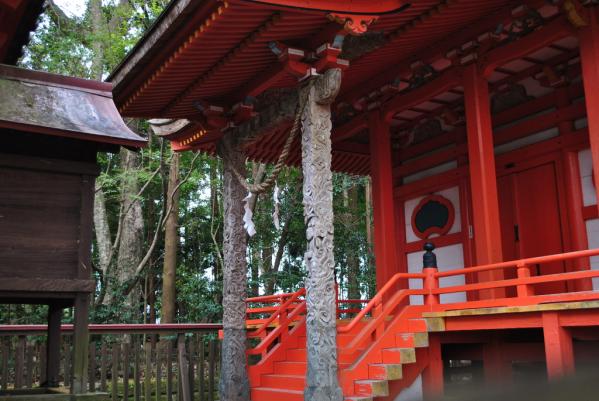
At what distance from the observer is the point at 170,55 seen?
7602mm

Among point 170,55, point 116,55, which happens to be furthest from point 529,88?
point 116,55

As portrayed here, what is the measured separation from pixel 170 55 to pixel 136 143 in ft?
8.28

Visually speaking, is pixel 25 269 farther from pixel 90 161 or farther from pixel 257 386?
pixel 257 386

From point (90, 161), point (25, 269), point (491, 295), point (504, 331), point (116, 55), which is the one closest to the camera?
point (25, 269)

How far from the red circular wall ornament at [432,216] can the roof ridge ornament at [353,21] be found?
4.64 metres

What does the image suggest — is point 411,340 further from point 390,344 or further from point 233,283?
point 233,283

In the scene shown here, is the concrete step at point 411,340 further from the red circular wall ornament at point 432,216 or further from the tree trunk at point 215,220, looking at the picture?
the tree trunk at point 215,220

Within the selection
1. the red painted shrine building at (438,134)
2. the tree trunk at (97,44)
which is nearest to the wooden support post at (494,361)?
the red painted shrine building at (438,134)

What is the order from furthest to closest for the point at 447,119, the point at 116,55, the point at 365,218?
1. the point at 365,218
2. the point at 116,55
3. the point at 447,119

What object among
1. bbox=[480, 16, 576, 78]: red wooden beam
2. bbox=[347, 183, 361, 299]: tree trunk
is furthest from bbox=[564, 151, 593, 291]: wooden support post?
bbox=[347, 183, 361, 299]: tree trunk

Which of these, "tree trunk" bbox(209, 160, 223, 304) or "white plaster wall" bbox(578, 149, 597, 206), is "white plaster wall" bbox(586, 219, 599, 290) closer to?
"white plaster wall" bbox(578, 149, 597, 206)

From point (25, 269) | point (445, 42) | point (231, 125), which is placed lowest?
point (25, 269)

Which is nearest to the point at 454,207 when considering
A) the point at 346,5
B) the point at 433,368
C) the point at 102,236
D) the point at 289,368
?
the point at 433,368

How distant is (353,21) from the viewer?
21.7 ft
